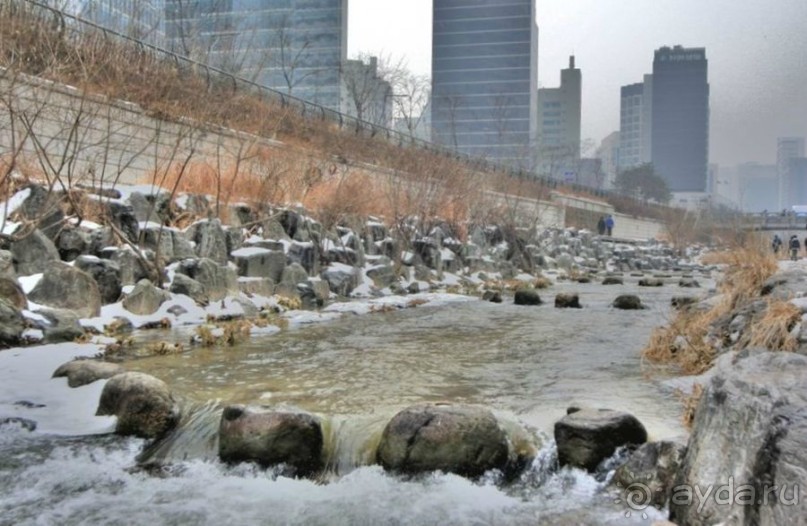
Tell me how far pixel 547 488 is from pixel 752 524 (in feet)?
4.68

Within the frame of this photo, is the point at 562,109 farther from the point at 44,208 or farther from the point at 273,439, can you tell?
the point at 273,439

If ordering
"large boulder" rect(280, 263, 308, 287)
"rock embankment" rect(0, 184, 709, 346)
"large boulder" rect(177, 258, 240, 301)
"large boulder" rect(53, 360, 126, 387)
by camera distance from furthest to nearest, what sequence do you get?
1. "large boulder" rect(280, 263, 308, 287)
2. "large boulder" rect(177, 258, 240, 301)
3. "rock embankment" rect(0, 184, 709, 346)
4. "large boulder" rect(53, 360, 126, 387)

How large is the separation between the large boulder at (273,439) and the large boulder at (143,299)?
5464 mm

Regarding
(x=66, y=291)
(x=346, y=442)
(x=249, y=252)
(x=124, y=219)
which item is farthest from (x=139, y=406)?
(x=249, y=252)

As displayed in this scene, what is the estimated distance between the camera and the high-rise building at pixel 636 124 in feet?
361

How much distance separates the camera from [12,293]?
7734 mm

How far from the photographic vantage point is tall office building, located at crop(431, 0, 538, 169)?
3103 inches

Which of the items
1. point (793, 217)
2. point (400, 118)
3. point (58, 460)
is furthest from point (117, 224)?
point (793, 217)

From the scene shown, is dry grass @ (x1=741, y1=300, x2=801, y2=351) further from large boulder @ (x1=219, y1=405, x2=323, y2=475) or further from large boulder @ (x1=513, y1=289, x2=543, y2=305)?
large boulder @ (x1=513, y1=289, x2=543, y2=305)

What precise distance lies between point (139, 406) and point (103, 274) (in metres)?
5.17

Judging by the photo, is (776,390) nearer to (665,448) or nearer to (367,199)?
(665,448)

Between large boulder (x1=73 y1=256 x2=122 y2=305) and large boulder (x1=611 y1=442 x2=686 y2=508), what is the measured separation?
311 inches

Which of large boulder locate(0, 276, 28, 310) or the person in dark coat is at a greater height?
the person in dark coat

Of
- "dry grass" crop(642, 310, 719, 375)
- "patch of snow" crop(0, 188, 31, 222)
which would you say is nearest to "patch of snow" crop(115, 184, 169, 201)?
"patch of snow" crop(0, 188, 31, 222)
